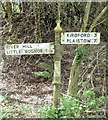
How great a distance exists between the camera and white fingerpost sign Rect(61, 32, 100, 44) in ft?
10.7

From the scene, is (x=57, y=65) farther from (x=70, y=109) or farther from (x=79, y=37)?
(x=70, y=109)

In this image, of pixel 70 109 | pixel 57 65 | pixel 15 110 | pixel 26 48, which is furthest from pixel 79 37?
pixel 15 110

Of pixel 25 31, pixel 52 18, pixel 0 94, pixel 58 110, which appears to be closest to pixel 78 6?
pixel 52 18

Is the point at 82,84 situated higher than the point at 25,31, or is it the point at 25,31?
the point at 25,31

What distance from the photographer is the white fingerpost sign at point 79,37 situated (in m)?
3.25

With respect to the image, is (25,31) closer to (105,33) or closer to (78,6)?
(78,6)

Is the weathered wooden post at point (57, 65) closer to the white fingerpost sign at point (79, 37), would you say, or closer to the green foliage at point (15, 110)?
the white fingerpost sign at point (79, 37)

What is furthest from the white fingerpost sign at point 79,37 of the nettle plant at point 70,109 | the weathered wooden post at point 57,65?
the nettle plant at point 70,109

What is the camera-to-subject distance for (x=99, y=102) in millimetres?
3482

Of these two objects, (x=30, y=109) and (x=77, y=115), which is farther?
(x=30, y=109)

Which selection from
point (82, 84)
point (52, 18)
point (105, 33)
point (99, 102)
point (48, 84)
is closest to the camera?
point (99, 102)

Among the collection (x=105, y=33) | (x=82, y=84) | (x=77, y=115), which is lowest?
(x=77, y=115)

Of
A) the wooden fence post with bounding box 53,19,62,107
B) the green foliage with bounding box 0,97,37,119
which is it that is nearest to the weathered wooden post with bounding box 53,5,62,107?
the wooden fence post with bounding box 53,19,62,107

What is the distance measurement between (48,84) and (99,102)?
1427 millimetres
